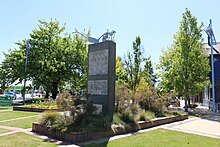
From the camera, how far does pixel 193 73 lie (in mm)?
19609

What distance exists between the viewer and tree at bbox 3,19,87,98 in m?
26.7

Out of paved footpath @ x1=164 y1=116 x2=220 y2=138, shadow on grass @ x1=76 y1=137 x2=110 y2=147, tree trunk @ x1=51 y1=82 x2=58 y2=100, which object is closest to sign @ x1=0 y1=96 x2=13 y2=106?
tree trunk @ x1=51 y1=82 x2=58 y2=100

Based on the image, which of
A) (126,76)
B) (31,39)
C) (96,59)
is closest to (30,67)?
(31,39)

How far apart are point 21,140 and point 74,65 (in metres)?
22.0

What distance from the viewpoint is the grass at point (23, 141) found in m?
6.68

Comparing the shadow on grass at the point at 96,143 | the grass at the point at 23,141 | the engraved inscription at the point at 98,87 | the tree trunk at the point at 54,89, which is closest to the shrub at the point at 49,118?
the grass at the point at 23,141

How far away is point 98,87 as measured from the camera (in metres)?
10.6

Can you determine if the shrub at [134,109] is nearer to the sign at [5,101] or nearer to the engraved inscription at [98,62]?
the engraved inscription at [98,62]

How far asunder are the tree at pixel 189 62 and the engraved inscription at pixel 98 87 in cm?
1107

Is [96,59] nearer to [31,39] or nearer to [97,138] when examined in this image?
[97,138]

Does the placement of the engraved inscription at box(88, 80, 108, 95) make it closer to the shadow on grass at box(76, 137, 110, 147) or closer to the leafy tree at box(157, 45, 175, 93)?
the shadow on grass at box(76, 137, 110, 147)

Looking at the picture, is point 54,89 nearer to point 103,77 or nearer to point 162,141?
point 103,77

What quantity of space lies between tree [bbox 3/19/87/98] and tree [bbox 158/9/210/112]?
12497mm

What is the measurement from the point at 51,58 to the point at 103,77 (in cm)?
1864
